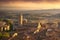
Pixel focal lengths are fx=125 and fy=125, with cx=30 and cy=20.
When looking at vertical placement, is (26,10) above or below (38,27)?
above

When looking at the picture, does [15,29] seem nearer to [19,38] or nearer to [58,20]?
[19,38]

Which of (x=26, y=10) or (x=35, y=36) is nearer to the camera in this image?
(x=35, y=36)

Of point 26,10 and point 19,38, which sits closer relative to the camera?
point 19,38

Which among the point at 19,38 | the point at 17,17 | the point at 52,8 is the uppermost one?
the point at 52,8

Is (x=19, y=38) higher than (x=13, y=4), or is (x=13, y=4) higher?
(x=13, y=4)

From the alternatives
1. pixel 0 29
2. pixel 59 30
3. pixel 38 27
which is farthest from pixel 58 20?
pixel 0 29

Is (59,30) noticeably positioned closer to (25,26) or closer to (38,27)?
(38,27)

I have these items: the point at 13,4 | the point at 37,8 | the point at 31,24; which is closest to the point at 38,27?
the point at 31,24
